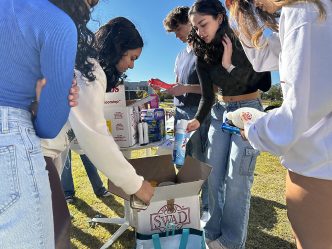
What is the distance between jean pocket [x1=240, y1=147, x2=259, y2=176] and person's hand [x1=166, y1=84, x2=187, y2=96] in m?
0.95

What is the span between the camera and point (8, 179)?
74 cm

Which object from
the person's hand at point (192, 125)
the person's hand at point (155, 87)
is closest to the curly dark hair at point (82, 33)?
the person's hand at point (192, 125)

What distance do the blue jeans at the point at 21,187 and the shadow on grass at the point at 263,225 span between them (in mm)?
1912

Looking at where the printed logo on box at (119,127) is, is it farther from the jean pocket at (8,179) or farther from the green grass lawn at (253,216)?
the jean pocket at (8,179)

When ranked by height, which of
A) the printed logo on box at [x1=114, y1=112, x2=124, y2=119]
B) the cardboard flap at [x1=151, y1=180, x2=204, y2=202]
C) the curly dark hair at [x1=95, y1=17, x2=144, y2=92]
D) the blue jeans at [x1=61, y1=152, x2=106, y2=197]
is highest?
the curly dark hair at [x1=95, y1=17, x2=144, y2=92]

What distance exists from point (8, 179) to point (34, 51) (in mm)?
301

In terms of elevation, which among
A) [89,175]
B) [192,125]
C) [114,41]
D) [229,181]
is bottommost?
[89,175]

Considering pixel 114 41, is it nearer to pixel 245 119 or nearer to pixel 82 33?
pixel 82 33

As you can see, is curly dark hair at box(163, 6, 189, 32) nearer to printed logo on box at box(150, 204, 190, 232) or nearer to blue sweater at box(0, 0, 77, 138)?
printed logo on box at box(150, 204, 190, 232)

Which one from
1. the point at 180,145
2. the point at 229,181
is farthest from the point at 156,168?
the point at 229,181

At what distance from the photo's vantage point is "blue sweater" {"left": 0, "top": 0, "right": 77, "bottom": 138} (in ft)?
2.44

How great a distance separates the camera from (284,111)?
0.94m

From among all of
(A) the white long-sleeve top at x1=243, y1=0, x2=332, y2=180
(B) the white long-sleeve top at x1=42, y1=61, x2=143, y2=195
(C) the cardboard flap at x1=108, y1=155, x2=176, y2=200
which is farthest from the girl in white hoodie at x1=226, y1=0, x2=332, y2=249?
(C) the cardboard flap at x1=108, y1=155, x2=176, y2=200

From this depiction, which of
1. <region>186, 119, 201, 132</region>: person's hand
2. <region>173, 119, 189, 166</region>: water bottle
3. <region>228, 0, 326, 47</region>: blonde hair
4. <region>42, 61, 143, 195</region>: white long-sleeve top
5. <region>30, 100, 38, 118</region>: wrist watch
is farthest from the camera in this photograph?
<region>186, 119, 201, 132</region>: person's hand
